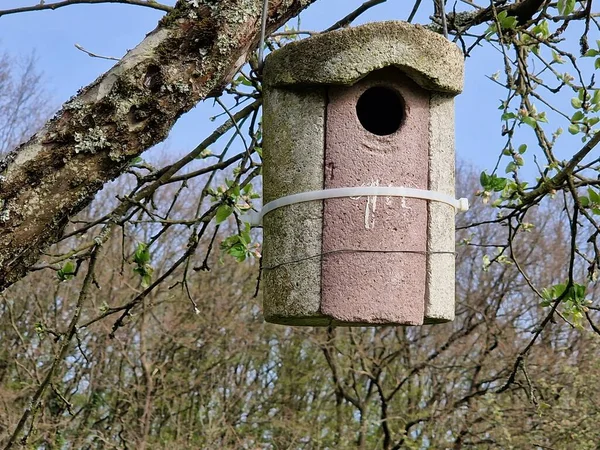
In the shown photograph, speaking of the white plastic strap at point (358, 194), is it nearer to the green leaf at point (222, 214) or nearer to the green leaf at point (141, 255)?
the green leaf at point (222, 214)

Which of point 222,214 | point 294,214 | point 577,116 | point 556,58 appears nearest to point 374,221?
point 294,214

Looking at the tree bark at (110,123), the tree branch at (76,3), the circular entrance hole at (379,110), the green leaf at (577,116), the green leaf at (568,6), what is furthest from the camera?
the green leaf at (577,116)

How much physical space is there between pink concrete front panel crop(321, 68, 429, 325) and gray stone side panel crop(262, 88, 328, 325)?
0.08 ft

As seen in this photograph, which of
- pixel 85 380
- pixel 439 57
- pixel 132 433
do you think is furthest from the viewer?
pixel 85 380

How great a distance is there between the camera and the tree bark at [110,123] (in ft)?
5.67

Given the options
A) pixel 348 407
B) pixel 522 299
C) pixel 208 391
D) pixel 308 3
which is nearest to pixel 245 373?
pixel 208 391

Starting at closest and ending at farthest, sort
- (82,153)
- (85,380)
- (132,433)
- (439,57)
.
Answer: (82,153)
(439,57)
(132,433)
(85,380)

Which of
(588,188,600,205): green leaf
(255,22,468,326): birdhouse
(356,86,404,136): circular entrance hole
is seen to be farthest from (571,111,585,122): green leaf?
(255,22,468,326): birdhouse

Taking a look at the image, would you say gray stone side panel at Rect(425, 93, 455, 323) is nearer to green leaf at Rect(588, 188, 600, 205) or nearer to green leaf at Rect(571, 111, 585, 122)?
green leaf at Rect(588, 188, 600, 205)

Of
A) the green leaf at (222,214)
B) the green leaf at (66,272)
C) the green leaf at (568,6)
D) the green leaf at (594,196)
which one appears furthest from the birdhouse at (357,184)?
the green leaf at (66,272)

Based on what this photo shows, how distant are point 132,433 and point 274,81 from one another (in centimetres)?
580

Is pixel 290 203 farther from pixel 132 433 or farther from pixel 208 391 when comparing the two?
pixel 208 391

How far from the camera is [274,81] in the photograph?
1.89m

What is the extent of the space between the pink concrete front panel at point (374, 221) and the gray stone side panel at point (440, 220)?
25 mm
